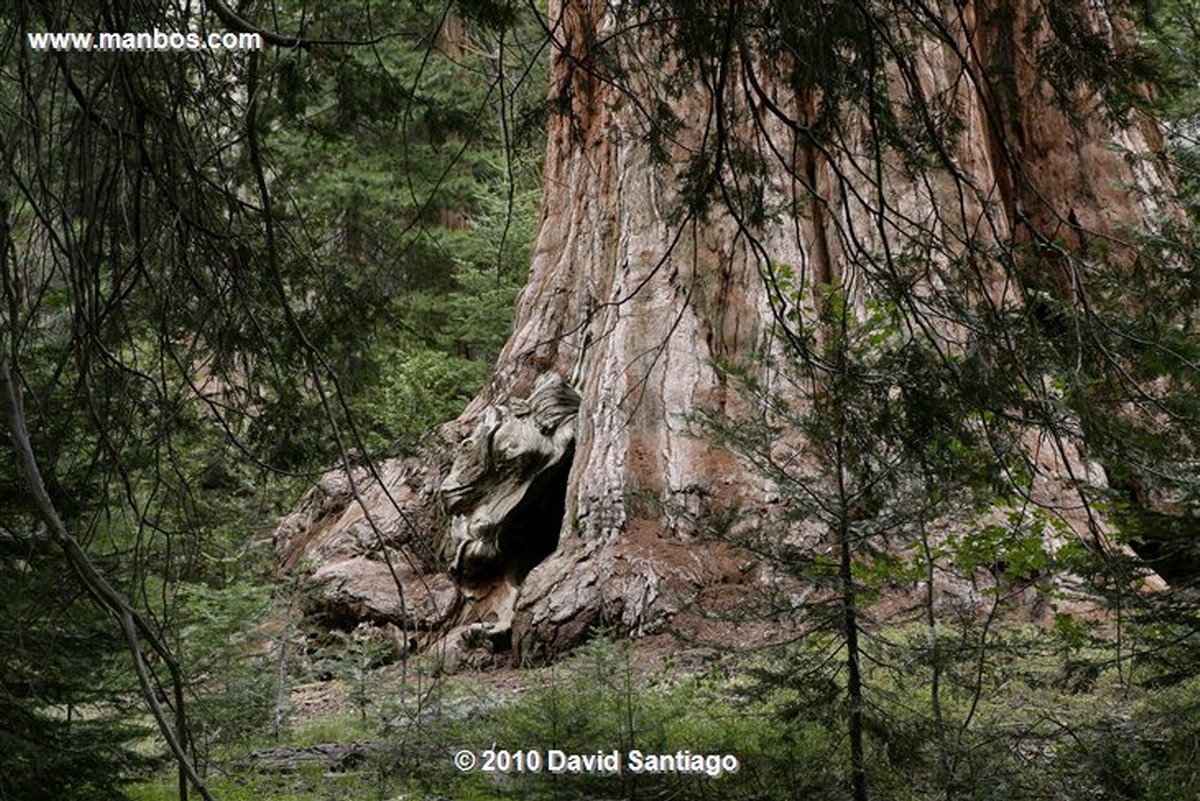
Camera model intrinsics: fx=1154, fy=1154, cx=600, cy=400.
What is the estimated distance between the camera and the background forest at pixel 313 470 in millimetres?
2479

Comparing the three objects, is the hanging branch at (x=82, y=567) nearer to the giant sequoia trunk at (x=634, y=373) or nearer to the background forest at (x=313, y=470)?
the background forest at (x=313, y=470)

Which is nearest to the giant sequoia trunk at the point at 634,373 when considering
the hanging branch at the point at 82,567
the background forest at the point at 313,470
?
the background forest at the point at 313,470

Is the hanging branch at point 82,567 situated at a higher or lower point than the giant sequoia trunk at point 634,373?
lower

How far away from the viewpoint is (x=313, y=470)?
3.85 m

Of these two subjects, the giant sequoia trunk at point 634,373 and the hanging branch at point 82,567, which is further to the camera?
the giant sequoia trunk at point 634,373

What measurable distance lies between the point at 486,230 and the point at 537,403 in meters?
5.31

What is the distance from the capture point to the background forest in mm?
2479

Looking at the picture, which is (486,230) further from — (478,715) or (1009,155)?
(1009,155)

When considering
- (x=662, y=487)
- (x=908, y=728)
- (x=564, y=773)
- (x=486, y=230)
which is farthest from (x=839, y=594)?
(x=486, y=230)

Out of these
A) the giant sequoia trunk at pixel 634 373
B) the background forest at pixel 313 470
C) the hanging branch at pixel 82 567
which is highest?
the giant sequoia trunk at pixel 634 373

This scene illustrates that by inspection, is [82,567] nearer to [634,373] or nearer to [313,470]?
[313,470]

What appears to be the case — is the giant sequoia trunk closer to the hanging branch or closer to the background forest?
the background forest

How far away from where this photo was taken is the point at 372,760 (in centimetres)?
661

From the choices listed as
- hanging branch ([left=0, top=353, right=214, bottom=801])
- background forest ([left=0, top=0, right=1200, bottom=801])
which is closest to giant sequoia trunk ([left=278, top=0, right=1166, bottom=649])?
background forest ([left=0, top=0, right=1200, bottom=801])
